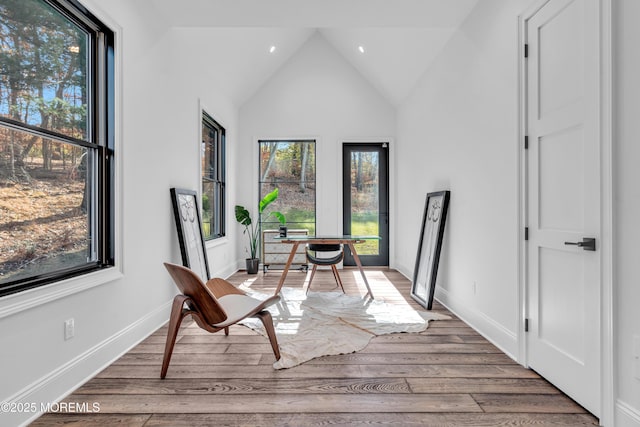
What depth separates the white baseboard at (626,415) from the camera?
155 centimetres

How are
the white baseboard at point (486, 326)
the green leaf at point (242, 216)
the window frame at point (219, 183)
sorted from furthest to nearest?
1. the green leaf at point (242, 216)
2. the window frame at point (219, 183)
3. the white baseboard at point (486, 326)

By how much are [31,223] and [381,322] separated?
2.67m

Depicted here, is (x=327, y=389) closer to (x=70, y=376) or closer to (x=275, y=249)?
(x=70, y=376)

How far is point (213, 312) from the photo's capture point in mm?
2178

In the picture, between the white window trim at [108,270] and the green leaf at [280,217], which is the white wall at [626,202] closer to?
the white window trim at [108,270]

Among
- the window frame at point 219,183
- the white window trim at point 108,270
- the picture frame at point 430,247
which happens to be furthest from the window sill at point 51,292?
the picture frame at point 430,247

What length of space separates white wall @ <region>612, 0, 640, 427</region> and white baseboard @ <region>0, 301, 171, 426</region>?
9.17 ft


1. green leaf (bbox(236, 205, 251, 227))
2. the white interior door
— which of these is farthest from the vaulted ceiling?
green leaf (bbox(236, 205, 251, 227))

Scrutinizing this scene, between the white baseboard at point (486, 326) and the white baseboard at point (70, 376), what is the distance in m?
2.76

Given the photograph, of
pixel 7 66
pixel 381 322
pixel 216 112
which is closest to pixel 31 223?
pixel 7 66

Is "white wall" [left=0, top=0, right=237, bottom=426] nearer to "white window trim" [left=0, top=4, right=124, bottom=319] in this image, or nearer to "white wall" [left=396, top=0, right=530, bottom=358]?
"white window trim" [left=0, top=4, right=124, bottom=319]

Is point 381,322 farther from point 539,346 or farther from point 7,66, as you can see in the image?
point 7,66

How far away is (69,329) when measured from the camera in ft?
6.57

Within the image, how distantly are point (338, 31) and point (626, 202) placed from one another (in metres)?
4.89
